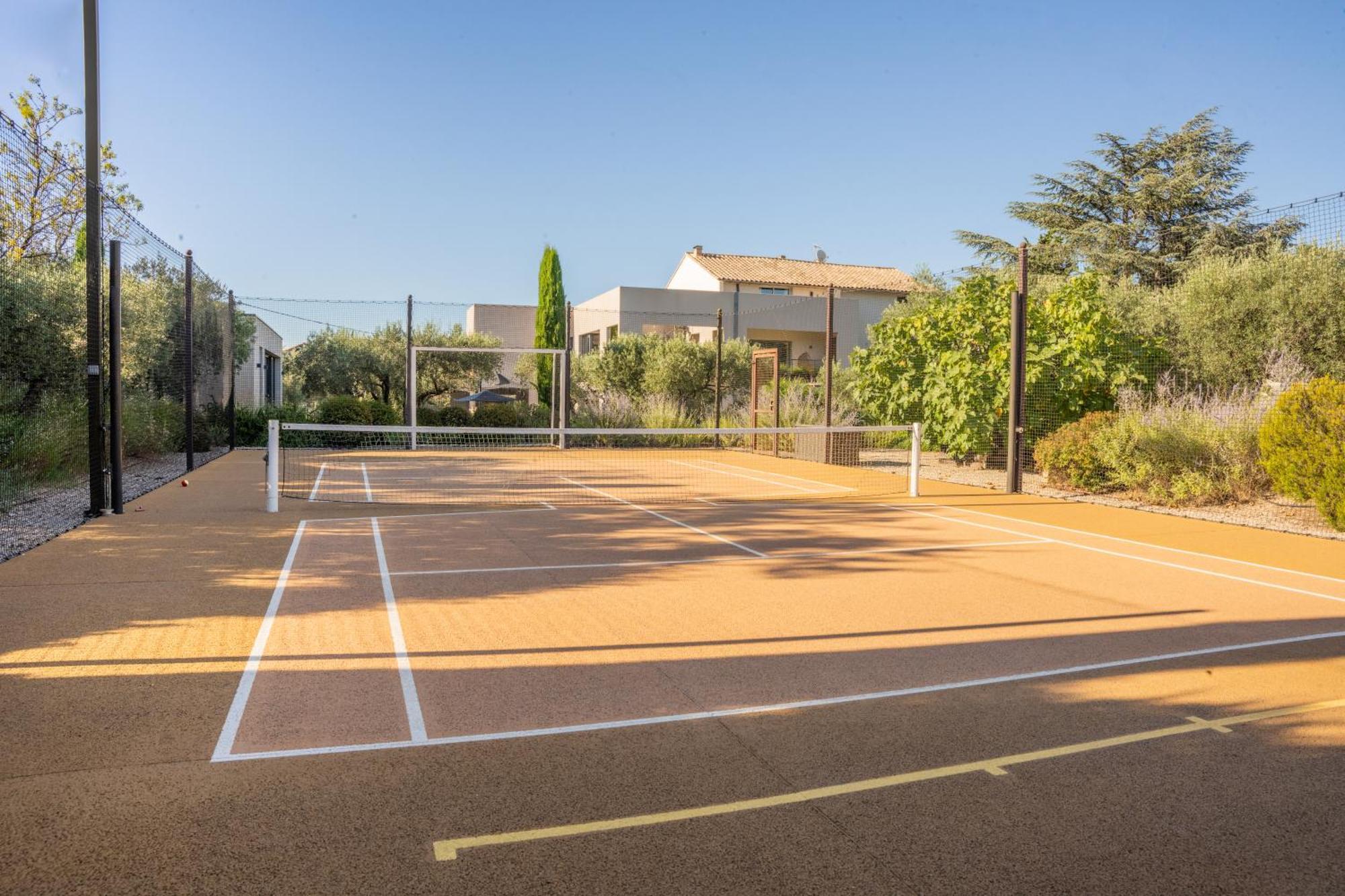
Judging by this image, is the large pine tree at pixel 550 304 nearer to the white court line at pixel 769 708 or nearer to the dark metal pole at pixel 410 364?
the dark metal pole at pixel 410 364

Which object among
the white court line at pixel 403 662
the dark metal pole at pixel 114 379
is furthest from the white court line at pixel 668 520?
the dark metal pole at pixel 114 379

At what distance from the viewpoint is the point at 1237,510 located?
39.1 ft

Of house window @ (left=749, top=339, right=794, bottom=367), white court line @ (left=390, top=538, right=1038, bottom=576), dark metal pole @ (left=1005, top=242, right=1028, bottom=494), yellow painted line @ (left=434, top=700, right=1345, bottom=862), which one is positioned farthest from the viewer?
house window @ (left=749, top=339, right=794, bottom=367)

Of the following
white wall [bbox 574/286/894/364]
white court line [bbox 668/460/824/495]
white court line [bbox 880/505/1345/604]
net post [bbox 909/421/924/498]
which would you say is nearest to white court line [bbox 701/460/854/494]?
white court line [bbox 668/460/824/495]

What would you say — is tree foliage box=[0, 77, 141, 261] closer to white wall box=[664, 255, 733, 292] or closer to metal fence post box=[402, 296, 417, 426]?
metal fence post box=[402, 296, 417, 426]

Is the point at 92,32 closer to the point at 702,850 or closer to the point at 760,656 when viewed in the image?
the point at 760,656

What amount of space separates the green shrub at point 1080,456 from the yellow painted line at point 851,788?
957 cm

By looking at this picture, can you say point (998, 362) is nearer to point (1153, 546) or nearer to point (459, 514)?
point (1153, 546)

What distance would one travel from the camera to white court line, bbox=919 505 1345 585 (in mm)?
8109

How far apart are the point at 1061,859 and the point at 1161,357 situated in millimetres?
14565

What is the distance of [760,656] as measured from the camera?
537 cm

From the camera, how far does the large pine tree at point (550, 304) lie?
111ft

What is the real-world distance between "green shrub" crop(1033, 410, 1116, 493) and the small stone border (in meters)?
0.19

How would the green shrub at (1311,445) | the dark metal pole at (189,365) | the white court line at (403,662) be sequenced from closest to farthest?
the white court line at (403,662), the green shrub at (1311,445), the dark metal pole at (189,365)
